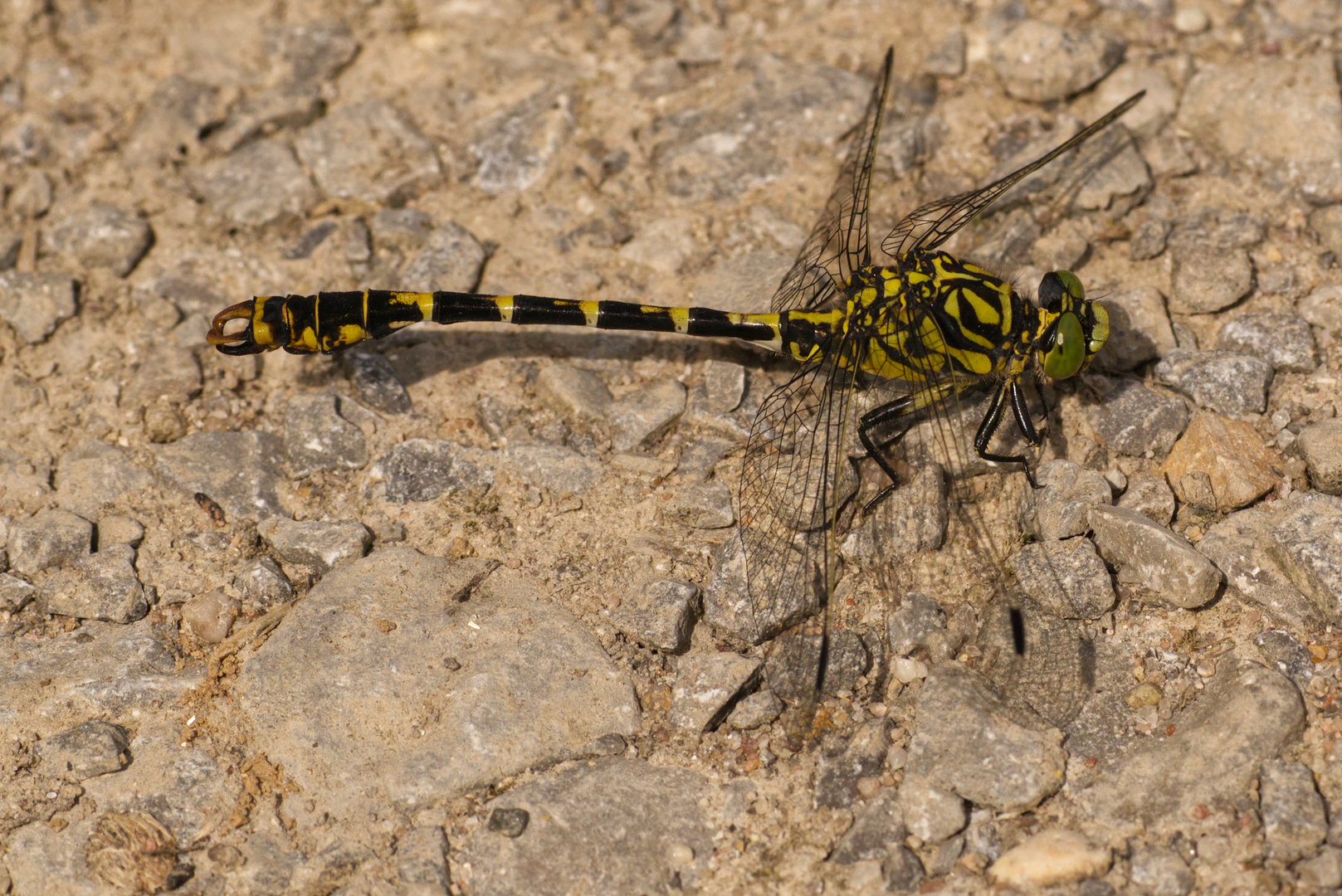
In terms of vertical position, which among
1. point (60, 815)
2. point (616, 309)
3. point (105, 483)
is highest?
point (616, 309)

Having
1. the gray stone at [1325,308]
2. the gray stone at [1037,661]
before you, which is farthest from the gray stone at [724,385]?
the gray stone at [1325,308]

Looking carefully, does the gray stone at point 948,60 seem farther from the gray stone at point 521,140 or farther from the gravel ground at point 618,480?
the gray stone at point 521,140

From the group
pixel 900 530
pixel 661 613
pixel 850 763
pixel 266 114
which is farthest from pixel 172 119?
pixel 850 763

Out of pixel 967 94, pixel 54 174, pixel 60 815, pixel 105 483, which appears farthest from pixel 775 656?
pixel 54 174

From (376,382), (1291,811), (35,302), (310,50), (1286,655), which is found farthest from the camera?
(310,50)

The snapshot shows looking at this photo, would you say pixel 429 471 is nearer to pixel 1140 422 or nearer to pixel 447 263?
pixel 447 263

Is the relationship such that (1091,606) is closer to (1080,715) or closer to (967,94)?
(1080,715)

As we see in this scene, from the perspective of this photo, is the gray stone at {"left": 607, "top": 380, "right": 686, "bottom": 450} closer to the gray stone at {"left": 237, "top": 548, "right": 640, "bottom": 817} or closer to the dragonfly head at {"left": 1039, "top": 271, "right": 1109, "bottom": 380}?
the gray stone at {"left": 237, "top": 548, "right": 640, "bottom": 817}
